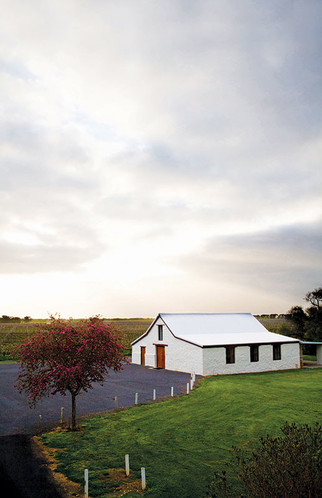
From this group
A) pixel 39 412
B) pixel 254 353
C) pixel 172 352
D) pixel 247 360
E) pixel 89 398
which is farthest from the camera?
pixel 172 352

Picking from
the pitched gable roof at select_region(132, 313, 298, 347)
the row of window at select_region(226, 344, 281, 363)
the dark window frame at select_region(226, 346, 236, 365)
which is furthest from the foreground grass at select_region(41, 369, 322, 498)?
the pitched gable roof at select_region(132, 313, 298, 347)

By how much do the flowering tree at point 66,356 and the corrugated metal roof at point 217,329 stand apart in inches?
789

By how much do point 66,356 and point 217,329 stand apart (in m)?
30.1

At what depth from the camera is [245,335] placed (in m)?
44.9

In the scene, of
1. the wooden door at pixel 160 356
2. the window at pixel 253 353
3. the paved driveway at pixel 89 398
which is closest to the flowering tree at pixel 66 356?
the paved driveway at pixel 89 398

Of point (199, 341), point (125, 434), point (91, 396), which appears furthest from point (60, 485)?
point (199, 341)

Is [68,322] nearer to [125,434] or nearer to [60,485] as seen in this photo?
[125,434]

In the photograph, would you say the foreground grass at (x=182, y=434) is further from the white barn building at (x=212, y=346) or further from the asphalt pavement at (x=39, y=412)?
the white barn building at (x=212, y=346)

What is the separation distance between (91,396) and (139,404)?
5209mm

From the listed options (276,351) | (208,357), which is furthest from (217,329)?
(208,357)

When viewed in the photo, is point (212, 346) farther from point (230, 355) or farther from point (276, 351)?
point (276, 351)

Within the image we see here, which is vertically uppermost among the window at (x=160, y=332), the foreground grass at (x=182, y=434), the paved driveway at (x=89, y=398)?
the window at (x=160, y=332)

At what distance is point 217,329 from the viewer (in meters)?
46.2

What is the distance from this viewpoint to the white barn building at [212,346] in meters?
38.4
